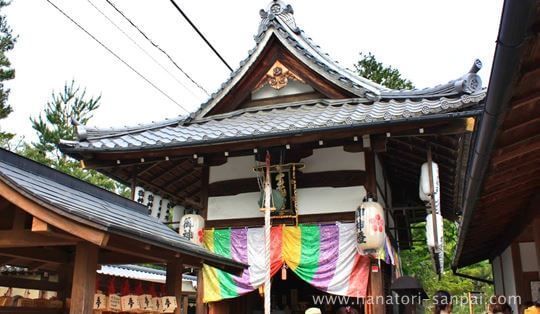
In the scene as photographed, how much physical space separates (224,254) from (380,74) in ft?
57.0

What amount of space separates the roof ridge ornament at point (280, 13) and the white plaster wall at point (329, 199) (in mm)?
4570

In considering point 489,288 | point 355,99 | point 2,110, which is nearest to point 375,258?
point 355,99

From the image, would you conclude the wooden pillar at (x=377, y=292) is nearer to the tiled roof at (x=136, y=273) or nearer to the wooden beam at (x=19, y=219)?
the wooden beam at (x=19, y=219)

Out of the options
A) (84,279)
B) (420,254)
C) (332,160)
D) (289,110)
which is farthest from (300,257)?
(420,254)

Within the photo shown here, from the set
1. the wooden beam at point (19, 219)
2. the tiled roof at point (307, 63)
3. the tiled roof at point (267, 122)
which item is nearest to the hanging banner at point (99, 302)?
the wooden beam at point (19, 219)

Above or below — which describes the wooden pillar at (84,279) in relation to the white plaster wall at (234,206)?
below

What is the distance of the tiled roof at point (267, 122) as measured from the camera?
910 centimetres

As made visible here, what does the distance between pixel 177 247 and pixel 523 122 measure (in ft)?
12.1

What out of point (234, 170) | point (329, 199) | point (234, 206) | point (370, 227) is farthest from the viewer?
point (234, 170)

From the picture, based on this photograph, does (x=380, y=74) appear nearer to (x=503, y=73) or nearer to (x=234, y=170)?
(x=234, y=170)

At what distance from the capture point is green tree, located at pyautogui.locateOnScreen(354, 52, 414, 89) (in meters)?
25.2

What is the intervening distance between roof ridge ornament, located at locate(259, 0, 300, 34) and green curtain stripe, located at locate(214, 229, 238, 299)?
17.3 feet

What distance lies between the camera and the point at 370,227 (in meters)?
9.09

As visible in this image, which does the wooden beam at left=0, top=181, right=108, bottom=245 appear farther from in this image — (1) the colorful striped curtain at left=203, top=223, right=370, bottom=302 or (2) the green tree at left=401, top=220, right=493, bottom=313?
(2) the green tree at left=401, top=220, right=493, bottom=313
